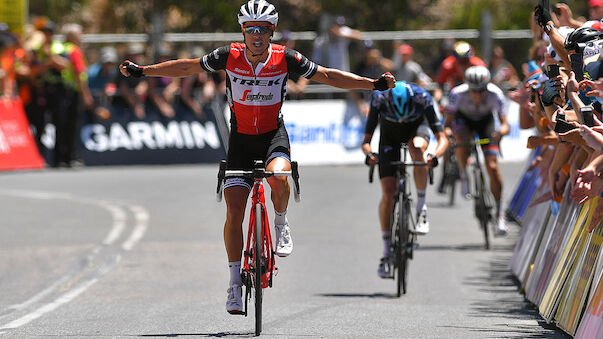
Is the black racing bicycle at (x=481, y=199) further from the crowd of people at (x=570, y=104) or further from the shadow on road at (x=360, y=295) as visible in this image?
the shadow on road at (x=360, y=295)

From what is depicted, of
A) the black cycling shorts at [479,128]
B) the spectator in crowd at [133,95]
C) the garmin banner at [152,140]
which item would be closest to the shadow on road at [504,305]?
the black cycling shorts at [479,128]

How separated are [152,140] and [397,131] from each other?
13.0 meters

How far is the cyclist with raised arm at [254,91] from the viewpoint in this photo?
374 inches

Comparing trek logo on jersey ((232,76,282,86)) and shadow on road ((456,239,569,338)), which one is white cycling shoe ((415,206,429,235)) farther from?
trek logo on jersey ((232,76,282,86))

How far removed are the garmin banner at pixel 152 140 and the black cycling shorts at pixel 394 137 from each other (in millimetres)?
12511

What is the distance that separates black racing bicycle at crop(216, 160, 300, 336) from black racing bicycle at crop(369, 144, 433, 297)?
2.30 meters

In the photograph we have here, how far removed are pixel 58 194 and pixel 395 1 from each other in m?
18.6

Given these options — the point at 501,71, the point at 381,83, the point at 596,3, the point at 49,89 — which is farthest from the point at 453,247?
the point at 501,71

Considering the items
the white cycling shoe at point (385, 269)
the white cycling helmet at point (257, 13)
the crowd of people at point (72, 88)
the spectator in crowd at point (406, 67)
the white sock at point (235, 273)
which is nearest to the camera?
the white cycling helmet at point (257, 13)

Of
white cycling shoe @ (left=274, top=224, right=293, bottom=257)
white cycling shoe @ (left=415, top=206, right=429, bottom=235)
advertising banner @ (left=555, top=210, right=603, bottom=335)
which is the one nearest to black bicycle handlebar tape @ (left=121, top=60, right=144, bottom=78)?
white cycling shoe @ (left=274, top=224, right=293, bottom=257)

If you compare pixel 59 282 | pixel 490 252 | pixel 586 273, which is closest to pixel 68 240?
pixel 59 282

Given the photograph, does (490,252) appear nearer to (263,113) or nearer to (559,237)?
(559,237)

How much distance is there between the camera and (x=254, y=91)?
9.68 metres

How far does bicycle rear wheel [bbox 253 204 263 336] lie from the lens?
9.21 m
